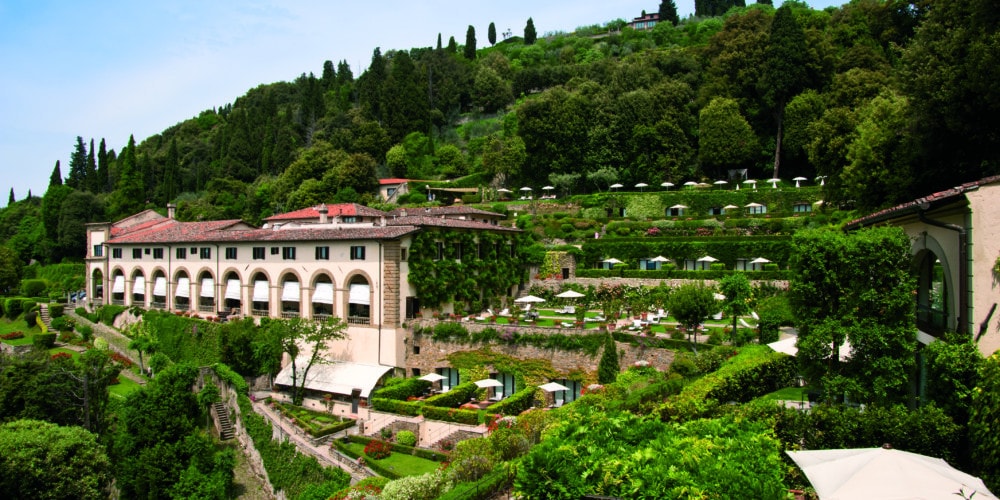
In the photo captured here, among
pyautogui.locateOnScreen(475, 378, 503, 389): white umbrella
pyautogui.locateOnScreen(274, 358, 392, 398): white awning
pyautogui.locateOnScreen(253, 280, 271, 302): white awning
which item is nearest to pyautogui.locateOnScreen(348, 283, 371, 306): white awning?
pyautogui.locateOnScreen(274, 358, 392, 398): white awning

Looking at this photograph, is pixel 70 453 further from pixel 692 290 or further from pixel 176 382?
pixel 692 290

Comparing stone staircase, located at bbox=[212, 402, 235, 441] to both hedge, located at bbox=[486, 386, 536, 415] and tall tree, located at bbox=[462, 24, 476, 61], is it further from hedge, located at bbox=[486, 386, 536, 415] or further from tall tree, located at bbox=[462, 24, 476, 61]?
tall tree, located at bbox=[462, 24, 476, 61]

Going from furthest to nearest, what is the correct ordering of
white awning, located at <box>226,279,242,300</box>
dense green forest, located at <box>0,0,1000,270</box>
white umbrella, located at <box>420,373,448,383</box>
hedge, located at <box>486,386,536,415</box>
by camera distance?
white awning, located at <box>226,279,242,300</box>, white umbrella, located at <box>420,373,448,383</box>, hedge, located at <box>486,386,536,415</box>, dense green forest, located at <box>0,0,1000,270</box>

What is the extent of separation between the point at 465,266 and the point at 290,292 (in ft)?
37.3

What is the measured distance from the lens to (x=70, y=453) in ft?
79.8

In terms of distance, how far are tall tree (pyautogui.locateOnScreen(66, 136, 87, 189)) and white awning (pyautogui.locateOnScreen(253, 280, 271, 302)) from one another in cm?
8178

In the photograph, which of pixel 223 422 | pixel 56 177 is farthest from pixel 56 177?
pixel 223 422

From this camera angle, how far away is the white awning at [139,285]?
172 feet

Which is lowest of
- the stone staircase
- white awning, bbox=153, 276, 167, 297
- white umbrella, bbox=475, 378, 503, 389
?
the stone staircase

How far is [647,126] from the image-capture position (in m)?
66.6

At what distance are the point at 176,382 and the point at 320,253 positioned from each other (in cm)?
1177

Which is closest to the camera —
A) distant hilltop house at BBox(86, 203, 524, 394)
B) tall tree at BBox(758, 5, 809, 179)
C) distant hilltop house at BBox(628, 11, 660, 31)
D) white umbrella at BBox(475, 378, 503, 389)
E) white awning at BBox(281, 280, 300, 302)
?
white umbrella at BBox(475, 378, 503, 389)

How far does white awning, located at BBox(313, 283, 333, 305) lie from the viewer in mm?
39125

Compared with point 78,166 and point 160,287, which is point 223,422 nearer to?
point 160,287
